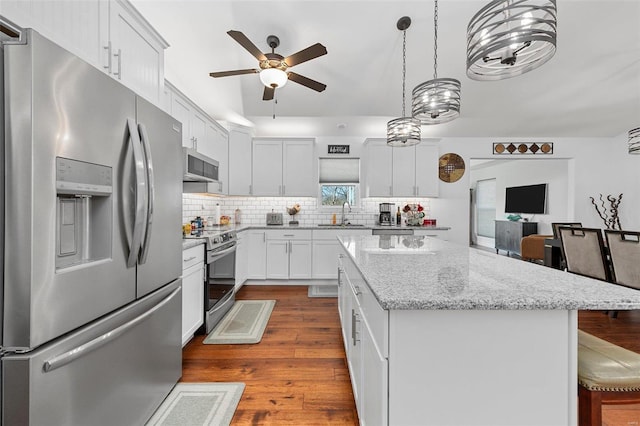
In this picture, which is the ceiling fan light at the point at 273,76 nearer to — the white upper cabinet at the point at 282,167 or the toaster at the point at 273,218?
the white upper cabinet at the point at 282,167

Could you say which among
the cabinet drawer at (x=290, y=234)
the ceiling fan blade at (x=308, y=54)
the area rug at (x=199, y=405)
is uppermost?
the ceiling fan blade at (x=308, y=54)

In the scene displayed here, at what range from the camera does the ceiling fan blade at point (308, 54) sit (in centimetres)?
244

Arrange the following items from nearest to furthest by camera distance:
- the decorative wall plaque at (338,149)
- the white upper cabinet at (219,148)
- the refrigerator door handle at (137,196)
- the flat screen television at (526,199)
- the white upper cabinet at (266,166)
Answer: the refrigerator door handle at (137,196), the white upper cabinet at (219,148), the white upper cabinet at (266,166), the decorative wall plaque at (338,149), the flat screen television at (526,199)

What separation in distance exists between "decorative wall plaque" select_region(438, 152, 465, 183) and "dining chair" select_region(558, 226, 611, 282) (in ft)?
7.49

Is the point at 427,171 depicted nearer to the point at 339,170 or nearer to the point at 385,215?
the point at 385,215

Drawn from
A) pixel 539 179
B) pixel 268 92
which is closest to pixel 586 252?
pixel 268 92

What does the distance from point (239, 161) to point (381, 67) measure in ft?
8.46

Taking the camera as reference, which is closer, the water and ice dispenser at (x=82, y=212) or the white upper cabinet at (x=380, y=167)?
the water and ice dispenser at (x=82, y=212)

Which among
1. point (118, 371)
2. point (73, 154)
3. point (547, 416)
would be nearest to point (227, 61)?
point (73, 154)

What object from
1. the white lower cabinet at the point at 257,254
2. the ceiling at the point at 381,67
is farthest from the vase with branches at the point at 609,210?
the white lower cabinet at the point at 257,254

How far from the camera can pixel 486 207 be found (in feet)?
31.0

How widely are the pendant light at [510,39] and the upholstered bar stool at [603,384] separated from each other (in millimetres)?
1273

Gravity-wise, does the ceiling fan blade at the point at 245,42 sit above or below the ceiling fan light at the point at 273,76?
above

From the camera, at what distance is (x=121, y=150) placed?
1.36 m
